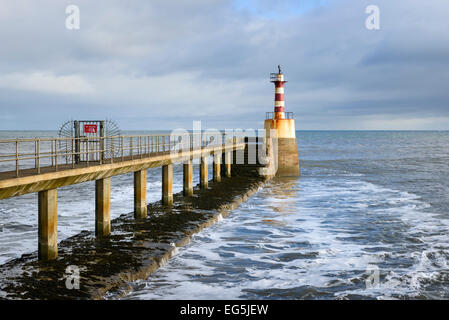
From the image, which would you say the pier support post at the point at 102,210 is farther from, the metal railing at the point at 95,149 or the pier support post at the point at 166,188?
the pier support post at the point at 166,188

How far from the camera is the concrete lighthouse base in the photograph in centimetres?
3419

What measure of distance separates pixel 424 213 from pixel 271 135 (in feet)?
49.4

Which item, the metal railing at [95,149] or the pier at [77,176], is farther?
the metal railing at [95,149]

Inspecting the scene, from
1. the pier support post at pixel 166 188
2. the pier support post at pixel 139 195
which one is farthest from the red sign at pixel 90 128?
the pier support post at pixel 166 188

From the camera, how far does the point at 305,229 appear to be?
58.6ft

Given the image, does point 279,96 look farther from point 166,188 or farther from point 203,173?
point 166,188

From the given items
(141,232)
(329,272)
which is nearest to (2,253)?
(141,232)

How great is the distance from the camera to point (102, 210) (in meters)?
14.8

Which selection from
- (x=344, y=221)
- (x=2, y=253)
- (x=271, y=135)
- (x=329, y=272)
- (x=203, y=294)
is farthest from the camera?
(x=271, y=135)

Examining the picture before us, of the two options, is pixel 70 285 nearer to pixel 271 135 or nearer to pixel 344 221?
pixel 344 221

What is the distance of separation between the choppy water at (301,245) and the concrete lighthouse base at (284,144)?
6608mm

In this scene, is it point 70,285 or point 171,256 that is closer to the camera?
point 70,285

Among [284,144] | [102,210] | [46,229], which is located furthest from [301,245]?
[284,144]

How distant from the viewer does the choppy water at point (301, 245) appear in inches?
440
